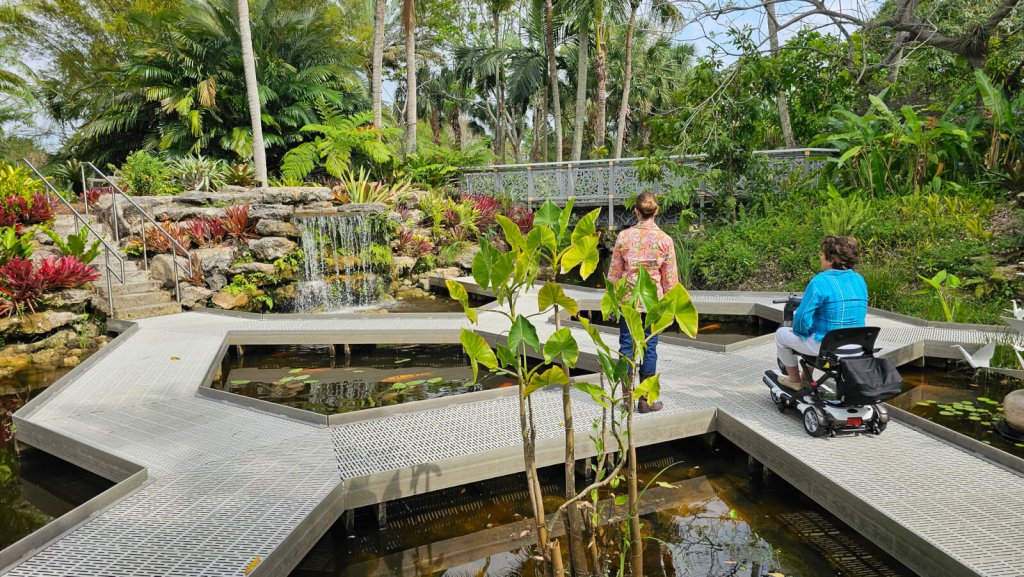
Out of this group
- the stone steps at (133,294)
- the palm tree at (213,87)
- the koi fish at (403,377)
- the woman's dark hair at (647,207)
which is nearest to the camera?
the woman's dark hair at (647,207)

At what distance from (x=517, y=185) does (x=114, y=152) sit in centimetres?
1228

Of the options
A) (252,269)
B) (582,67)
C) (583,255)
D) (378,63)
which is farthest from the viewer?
(582,67)

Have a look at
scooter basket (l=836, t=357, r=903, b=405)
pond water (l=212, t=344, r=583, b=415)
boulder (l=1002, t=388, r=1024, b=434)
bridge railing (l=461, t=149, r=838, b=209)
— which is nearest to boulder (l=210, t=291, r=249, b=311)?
pond water (l=212, t=344, r=583, b=415)

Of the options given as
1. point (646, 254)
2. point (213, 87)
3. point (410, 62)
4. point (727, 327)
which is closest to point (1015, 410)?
point (646, 254)

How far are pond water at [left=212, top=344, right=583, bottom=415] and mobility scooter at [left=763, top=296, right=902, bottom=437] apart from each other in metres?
2.45

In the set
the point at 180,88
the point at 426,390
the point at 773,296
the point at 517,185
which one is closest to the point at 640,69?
the point at 517,185

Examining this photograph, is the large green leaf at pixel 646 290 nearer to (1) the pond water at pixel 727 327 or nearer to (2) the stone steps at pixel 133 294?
(1) the pond water at pixel 727 327

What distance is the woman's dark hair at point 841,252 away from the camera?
420cm

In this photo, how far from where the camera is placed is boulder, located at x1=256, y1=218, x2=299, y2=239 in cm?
1169

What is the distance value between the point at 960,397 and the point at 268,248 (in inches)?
396

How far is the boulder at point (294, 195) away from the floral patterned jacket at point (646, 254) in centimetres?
962

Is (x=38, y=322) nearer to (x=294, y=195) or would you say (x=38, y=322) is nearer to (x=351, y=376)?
(x=351, y=376)

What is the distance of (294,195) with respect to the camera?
42.4 ft

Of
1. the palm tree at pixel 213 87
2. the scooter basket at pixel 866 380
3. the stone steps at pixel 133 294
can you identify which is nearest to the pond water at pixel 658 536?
the scooter basket at pixel 866 380
